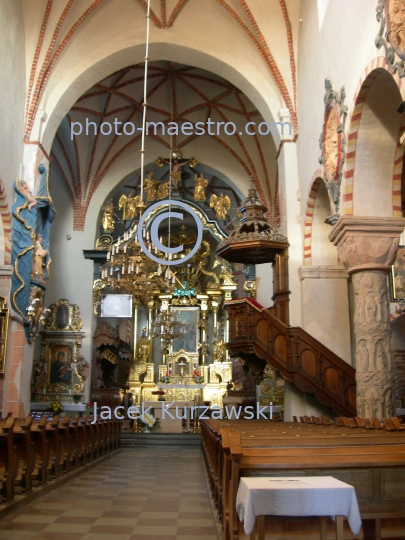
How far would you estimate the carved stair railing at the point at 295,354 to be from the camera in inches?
412

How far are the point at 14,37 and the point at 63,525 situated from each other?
10692 mm

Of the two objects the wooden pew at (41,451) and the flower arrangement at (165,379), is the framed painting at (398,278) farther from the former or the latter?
the flower arrangement at (165,379)

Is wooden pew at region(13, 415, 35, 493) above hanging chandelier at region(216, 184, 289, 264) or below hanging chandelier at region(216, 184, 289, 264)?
below

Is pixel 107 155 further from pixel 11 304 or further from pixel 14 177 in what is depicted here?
pixel 11 304

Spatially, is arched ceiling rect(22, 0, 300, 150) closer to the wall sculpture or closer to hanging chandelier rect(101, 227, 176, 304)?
the wall sculpture

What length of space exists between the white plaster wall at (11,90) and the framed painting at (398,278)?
27.9 ft

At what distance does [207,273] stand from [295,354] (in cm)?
1139

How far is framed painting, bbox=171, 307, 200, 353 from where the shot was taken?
21688 millimetres

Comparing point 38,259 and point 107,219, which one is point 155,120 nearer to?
point 107,219

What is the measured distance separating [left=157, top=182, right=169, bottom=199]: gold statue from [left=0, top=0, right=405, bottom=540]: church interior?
0.15 ft

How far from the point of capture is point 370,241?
830 cm

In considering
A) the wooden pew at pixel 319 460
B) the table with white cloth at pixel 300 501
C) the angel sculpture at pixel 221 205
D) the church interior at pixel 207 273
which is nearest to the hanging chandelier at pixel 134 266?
the church interior at pixel 207 273

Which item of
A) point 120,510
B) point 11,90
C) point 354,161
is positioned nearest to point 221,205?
point 11,90

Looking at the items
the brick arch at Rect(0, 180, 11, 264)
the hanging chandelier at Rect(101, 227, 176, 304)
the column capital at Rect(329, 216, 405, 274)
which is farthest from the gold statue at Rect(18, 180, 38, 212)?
the column capital at Rect(329, 216, 405, 274)
